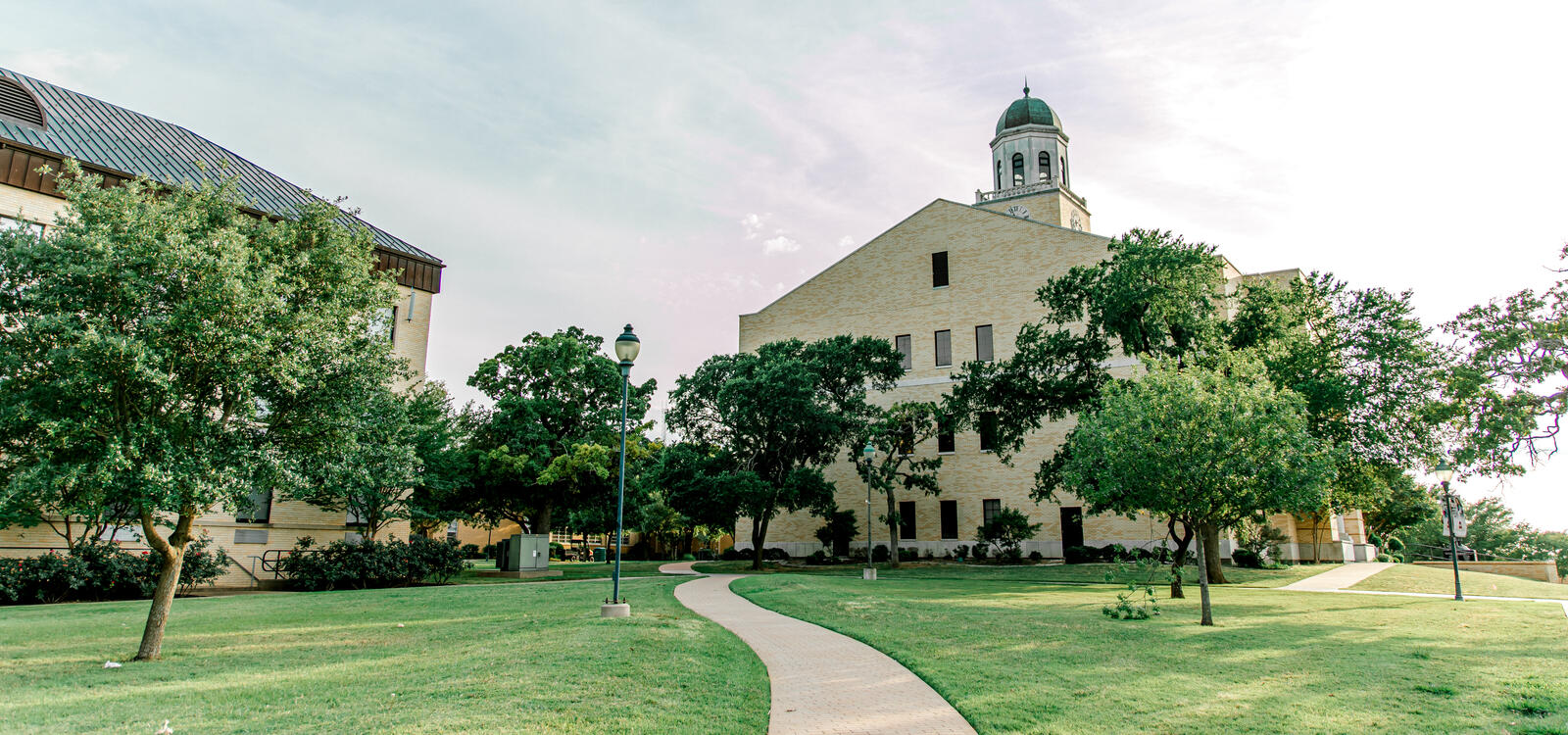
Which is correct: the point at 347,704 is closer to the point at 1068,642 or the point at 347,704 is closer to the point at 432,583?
the point at 1068,642

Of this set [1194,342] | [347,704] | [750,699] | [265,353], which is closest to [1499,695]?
[750,699]

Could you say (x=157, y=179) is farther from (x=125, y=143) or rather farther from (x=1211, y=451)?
(x=1211, y=451)

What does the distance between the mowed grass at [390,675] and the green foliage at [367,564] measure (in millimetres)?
9598

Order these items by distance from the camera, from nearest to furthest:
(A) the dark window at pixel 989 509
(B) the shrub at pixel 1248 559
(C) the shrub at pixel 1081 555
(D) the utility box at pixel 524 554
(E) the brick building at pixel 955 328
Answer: (D) the utility box at pixel 524 554, (B) the shrub at pixel 1248 559, (C) the shrub at pixel 1081 555, (E) the brick building at pixel 955 328, (A) the dark window at pixel 989 509

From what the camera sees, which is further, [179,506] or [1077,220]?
[1077,220]

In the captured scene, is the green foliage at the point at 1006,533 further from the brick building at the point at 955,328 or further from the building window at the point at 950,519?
the building window at the point at 950,519

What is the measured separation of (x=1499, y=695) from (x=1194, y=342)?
1841cm

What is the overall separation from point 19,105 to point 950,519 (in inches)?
1549

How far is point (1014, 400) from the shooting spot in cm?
3003

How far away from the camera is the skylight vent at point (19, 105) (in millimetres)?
24438

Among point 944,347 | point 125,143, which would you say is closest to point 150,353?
point 125,143

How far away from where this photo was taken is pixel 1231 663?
966 cm

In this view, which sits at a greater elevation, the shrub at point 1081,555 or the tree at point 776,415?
the tree at point 776,415

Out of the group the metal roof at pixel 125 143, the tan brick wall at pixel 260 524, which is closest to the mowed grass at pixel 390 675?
the tan brick wall at pixel 260 524
